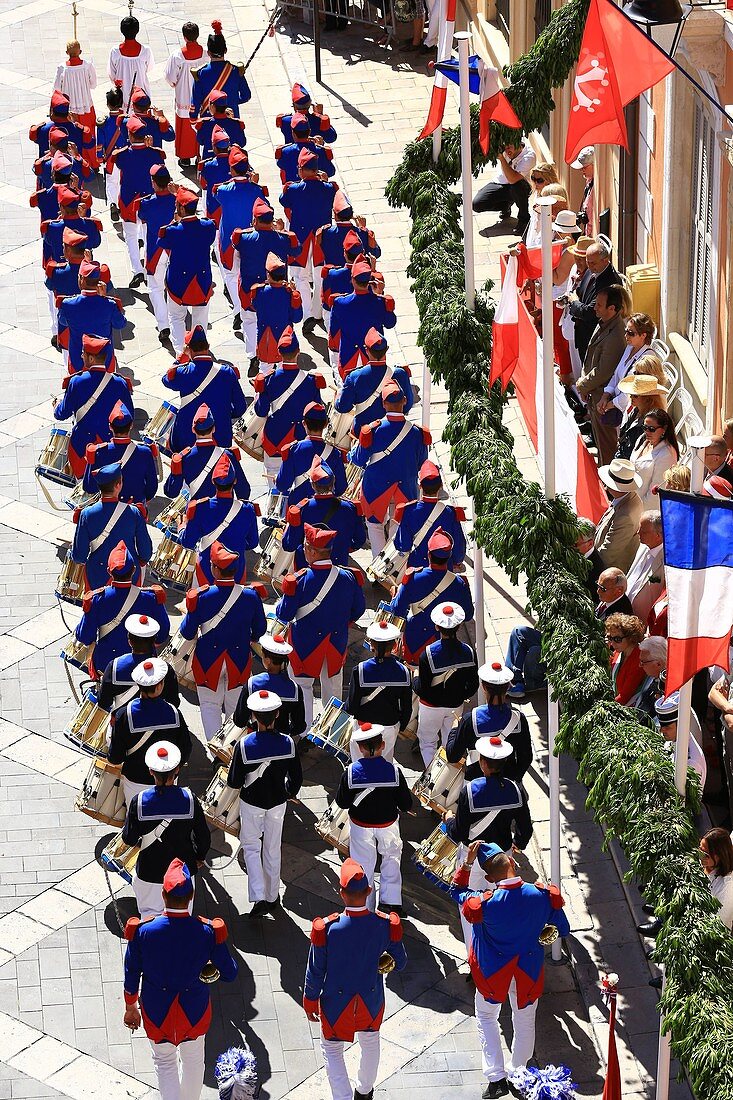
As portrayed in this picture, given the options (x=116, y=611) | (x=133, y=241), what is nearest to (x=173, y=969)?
(x=116, y=611)

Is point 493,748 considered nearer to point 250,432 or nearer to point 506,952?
point 506,952

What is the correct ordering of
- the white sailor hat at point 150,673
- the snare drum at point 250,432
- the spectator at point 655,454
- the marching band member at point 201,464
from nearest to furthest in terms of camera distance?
1. the white sailor hat at point 150,673
2. the spectator at point 655,454
3. the marching band member at point 201,464
4. the snare drum at point 250,432

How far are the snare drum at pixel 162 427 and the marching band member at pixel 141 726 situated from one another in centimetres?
398

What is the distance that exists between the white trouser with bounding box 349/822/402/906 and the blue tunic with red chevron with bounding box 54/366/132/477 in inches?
187

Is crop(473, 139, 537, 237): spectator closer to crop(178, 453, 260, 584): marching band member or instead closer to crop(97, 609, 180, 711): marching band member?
crop(178, 453, 260, 584): marching band member

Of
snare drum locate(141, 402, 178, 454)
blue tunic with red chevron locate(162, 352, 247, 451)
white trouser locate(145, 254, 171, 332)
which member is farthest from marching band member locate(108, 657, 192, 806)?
white trouser locate(145, 254, 171, 332)

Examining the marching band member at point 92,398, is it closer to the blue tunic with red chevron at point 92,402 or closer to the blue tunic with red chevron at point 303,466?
the blue tunic with red chevron at point 92,402

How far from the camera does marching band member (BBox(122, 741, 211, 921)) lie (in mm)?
11148

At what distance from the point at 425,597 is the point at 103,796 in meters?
2.54

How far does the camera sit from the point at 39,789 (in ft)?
43.3

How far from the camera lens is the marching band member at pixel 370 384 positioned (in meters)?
15.1

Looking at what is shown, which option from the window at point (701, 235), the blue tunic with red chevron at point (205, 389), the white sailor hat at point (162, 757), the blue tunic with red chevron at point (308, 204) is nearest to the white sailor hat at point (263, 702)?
the white sailor hat at point (162, 757)

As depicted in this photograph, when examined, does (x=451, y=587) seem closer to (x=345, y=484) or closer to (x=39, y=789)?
(x=345, y=484)

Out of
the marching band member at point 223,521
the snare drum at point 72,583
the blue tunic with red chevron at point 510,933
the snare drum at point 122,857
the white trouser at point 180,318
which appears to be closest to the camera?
the blue tunic with red chevron at point 510,933
